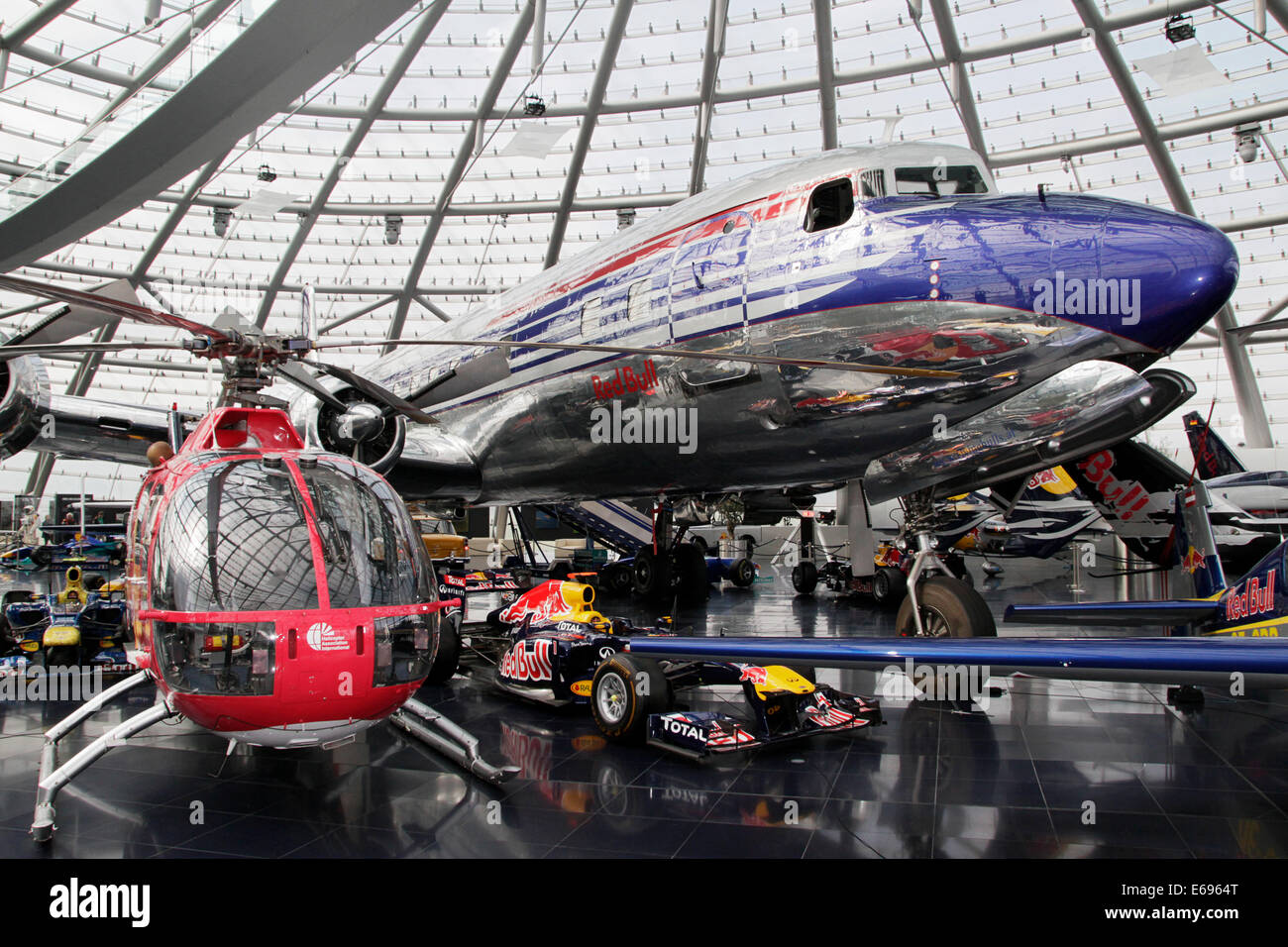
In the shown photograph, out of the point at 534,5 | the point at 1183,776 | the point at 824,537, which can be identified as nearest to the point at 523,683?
the point at 1183,776

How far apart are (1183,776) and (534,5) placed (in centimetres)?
2270

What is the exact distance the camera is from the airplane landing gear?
266 inches

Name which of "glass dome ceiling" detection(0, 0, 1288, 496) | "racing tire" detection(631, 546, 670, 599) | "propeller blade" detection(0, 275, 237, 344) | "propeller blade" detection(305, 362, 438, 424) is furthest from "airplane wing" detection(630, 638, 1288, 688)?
"glass dome ceiling" detection(0, 0, 1288, 496)

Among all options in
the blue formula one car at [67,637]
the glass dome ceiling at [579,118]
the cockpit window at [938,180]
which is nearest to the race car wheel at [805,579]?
the glass dome ceiling at [579,118]

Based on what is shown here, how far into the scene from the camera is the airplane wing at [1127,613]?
7.87m

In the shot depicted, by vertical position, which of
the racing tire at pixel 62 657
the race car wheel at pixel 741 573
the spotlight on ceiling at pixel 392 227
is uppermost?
the spotlight on ceiling at pixel 392 227

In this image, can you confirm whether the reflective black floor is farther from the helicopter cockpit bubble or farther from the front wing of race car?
the helicopter cockpit bubble

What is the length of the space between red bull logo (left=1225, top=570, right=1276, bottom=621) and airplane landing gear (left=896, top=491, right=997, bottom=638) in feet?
7.08

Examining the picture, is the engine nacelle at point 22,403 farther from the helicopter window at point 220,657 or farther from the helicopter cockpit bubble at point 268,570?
the helicopter window at point 220,657

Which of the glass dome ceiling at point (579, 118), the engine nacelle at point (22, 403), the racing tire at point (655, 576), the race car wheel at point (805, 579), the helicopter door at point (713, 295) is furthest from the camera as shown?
the glass dome ceiling at point (579, 118)

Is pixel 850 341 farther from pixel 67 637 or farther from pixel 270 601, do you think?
pixel 67 637

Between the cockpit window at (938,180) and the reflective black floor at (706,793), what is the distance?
466 centimetres

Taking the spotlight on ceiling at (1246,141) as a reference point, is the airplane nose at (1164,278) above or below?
below

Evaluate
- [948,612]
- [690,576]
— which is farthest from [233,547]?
[690,576]
